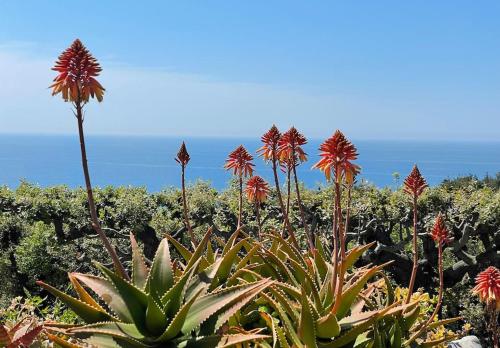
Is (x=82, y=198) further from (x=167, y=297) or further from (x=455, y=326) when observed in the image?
(x=167, y=297)

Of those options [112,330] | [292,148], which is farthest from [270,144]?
[112,330]

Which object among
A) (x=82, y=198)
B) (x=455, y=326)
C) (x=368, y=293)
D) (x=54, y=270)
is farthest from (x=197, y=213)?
(x=368, y=293)

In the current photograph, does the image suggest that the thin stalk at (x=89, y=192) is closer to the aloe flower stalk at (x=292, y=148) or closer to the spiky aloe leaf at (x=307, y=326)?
the spiky aloe leaf at (x=307, y=326)

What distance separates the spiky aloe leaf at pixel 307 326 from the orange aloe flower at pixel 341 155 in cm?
62

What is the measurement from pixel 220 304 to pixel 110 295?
49cm

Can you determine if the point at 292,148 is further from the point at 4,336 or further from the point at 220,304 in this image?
the point at 4,336

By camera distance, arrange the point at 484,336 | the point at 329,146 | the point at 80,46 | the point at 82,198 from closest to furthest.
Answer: the point at 329,146
the point at 80,46
the point at 484,336
the point at 82,198

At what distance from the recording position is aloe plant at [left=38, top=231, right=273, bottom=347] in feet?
6.96

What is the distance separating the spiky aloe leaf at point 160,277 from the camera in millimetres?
2352

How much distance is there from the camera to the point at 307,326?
2.27 meters

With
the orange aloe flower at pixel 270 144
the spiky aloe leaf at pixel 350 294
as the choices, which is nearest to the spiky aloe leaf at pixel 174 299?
the spiky aloe leaf at pixel 350 294

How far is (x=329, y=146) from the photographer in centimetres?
255

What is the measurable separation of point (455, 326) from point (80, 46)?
804 centimetres

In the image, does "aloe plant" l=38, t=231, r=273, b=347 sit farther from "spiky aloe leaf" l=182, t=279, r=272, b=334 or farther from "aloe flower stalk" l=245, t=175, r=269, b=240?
"aloe flower stalk" l=245, t=175, r=269, b=240
